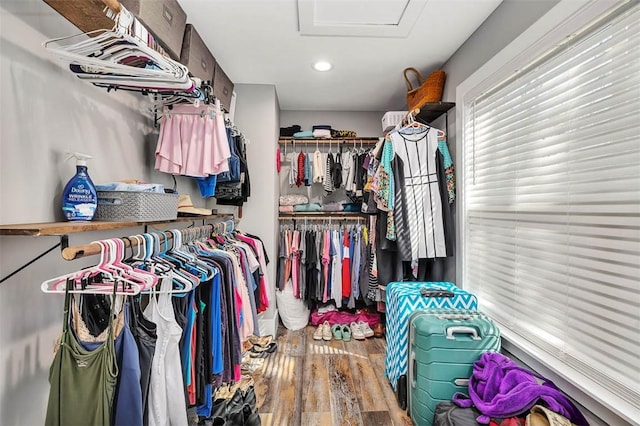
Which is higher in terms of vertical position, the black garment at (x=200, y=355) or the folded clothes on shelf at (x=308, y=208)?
the folded clothes on shelf at (x=308, y=208)

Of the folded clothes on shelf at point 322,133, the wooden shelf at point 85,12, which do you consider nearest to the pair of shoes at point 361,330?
the folded clothes on shelf at point 322,133

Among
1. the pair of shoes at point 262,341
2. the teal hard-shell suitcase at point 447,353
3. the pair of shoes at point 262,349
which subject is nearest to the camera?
the teal hard-shell suitcase at point 447,353

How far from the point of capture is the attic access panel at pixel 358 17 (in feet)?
5.68

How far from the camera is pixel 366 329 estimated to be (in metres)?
3.09

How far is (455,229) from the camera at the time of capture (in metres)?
2.28

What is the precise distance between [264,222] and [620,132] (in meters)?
2.52

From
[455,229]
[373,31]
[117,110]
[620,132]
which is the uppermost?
[373,31]

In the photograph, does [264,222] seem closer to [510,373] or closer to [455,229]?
[455,229]

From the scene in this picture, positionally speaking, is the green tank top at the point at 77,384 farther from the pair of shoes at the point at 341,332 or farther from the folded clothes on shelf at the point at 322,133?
the folded clothes on shelf at the point at 322,133

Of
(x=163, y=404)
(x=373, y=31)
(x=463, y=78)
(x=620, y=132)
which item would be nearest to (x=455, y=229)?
(x=463, y=78)

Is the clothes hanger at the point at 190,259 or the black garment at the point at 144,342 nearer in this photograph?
the black garment at the point at 144,342

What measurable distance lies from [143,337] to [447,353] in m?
1.40

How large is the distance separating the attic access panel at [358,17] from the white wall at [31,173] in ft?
4.00

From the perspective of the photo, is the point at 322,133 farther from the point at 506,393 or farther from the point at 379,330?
the point at 506,393
